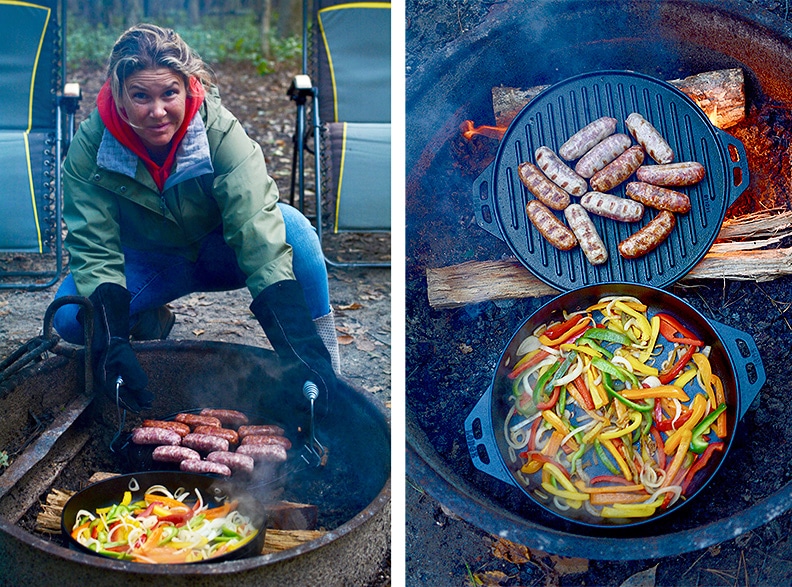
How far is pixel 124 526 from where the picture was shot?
2.24 m

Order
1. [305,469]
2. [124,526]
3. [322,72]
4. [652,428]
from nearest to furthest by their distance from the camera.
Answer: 1. [124,526]
2. [652,428]
3. [305,469]
4. [322,72]

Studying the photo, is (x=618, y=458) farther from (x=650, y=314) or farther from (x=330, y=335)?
(x=330, y=335)

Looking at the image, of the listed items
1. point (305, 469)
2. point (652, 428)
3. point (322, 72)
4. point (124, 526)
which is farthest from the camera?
point (322, 72)

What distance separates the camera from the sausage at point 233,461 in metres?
2.48

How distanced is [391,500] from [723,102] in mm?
1882

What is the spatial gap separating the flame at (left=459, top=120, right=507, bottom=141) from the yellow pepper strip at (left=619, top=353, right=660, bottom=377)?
930mm

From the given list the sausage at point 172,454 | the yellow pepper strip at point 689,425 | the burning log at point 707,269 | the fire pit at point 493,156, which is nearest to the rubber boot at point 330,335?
the fire pit at point 493,156

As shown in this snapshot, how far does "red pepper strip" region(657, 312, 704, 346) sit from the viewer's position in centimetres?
242

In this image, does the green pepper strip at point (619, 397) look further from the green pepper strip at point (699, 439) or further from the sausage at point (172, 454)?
the sausage at point (172, 454)

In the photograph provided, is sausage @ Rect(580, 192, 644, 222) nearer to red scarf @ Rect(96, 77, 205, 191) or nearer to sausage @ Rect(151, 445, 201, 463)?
red scarf @ Rect(96, 77, 205, 191)

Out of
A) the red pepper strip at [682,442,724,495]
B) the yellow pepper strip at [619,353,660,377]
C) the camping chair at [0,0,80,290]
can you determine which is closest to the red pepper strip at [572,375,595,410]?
the yellow pepper strip at [619,353,660,377]

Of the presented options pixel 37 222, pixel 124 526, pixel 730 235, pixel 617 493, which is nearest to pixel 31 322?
pixel 37 222

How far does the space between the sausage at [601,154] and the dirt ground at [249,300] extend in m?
1.06

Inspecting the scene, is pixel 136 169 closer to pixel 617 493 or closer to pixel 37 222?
pixel 37 222
